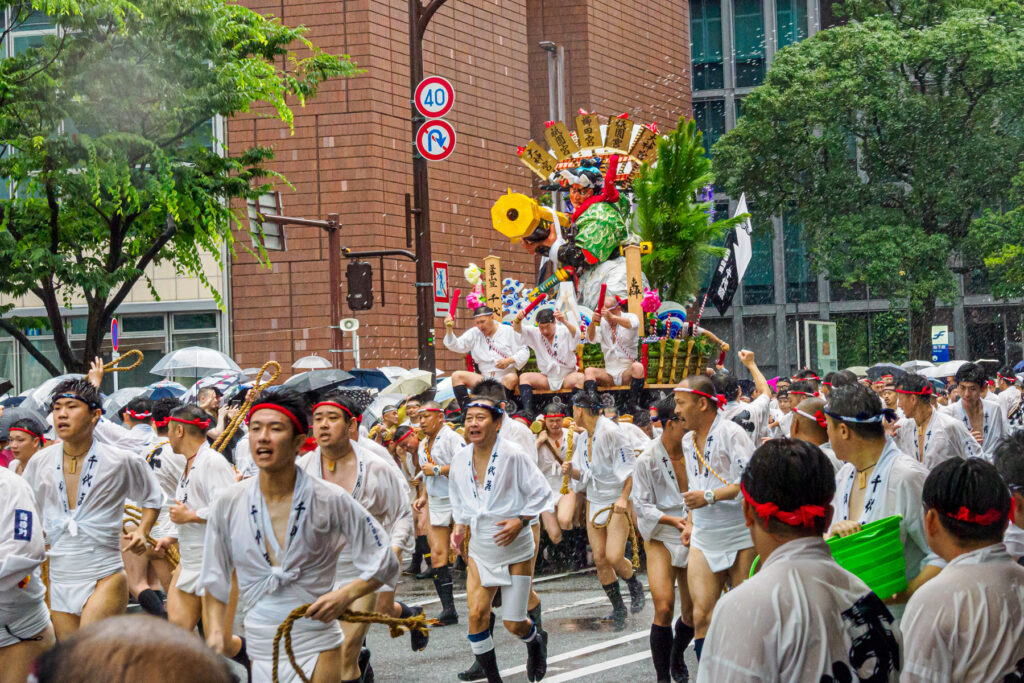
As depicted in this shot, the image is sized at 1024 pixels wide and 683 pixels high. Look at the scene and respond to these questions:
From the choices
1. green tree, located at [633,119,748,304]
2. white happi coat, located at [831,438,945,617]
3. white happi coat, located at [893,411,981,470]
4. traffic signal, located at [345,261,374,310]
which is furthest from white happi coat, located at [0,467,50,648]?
green tree, located at [633,119,748,304]

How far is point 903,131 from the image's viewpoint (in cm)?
3797

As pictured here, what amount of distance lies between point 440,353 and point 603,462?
66.4 feet

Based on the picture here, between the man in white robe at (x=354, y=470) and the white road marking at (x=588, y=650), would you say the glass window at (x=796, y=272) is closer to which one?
the white road marking at (x=588, y=650)

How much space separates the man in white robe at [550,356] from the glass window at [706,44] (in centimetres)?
3759

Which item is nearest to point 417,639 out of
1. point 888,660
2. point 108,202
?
point 888,660

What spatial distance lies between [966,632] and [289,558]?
9.67 feet

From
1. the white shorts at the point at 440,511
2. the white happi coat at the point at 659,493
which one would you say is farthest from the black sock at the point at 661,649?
the white shorts at the point at 440,511

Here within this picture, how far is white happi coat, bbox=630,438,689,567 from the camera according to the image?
9.40m

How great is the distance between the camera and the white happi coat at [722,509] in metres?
8.62

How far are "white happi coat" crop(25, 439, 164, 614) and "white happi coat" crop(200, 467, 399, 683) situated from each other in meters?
2.62

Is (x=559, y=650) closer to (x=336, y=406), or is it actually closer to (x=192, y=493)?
(x=192, y=493)

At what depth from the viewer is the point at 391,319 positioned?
3066 centimetres

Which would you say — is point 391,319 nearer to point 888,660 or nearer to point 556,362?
point 556,362

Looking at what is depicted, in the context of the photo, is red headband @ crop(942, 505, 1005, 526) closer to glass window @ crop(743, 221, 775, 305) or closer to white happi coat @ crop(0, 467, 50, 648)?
white happi coat @ crop(0, 467, 50, 648)
